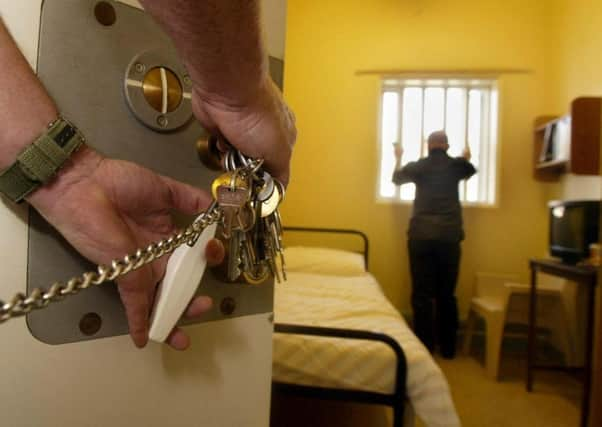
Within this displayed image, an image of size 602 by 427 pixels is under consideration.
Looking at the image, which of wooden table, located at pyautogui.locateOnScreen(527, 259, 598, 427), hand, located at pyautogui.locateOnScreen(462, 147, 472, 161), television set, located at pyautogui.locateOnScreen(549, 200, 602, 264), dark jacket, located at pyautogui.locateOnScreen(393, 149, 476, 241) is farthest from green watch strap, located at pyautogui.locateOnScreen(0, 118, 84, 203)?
hand, located at pyautogui.locateOnScreen(462, 147, 472, 161)

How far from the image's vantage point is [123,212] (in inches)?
11.5

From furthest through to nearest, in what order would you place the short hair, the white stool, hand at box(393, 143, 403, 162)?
hand at box(393, 143, 403, 162)
the short hair
the white stool

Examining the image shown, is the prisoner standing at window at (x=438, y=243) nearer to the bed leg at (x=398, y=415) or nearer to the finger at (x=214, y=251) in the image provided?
the bed leg at (x=398, y=415)

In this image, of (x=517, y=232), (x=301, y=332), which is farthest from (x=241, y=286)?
(x=517, y=232)

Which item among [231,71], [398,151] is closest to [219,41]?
[231,71]

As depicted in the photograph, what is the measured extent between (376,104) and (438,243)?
3.66ft

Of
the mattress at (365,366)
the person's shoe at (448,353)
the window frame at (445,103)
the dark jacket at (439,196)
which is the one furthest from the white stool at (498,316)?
the mattress at (365,366)

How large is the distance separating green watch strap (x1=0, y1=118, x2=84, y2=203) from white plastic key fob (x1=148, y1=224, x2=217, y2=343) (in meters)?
0.11

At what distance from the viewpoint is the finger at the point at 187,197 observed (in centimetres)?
33

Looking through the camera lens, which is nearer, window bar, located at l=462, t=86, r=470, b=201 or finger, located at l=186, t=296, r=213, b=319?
→ finger, located at l=186, t=296, r=213, b=319

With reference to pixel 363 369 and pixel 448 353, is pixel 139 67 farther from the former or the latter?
pixel 448 353

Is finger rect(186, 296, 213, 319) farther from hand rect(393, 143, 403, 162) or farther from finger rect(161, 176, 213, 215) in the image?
hand rect(393, 143, 403, 162)

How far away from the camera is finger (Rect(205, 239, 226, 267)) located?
315 millimetres

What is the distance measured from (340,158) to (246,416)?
7.70 feet
